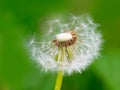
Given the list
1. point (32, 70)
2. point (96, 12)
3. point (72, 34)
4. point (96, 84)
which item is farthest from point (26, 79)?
point (96, 12)

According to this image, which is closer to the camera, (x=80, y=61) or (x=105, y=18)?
(x=80, y=61)

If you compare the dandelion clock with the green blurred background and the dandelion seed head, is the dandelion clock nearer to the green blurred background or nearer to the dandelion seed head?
the dandelion seed head

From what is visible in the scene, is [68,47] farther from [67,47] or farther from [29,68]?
[29,68]

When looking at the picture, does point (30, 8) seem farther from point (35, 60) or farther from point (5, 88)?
point (35, 60)

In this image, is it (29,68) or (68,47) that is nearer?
(68,47)

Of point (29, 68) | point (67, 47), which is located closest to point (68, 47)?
point (67, 47)

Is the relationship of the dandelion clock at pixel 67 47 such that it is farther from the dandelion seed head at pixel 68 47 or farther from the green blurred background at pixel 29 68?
the green blurred background at pixel 29 68

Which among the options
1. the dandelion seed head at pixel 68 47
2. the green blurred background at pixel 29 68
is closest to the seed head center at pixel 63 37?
the dandelion seed head at pixel 68 47

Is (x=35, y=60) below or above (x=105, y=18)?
below

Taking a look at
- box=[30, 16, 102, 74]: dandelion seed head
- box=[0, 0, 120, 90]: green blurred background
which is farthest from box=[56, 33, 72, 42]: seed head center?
box=[0, 0, 120, 90]: green blurred background
